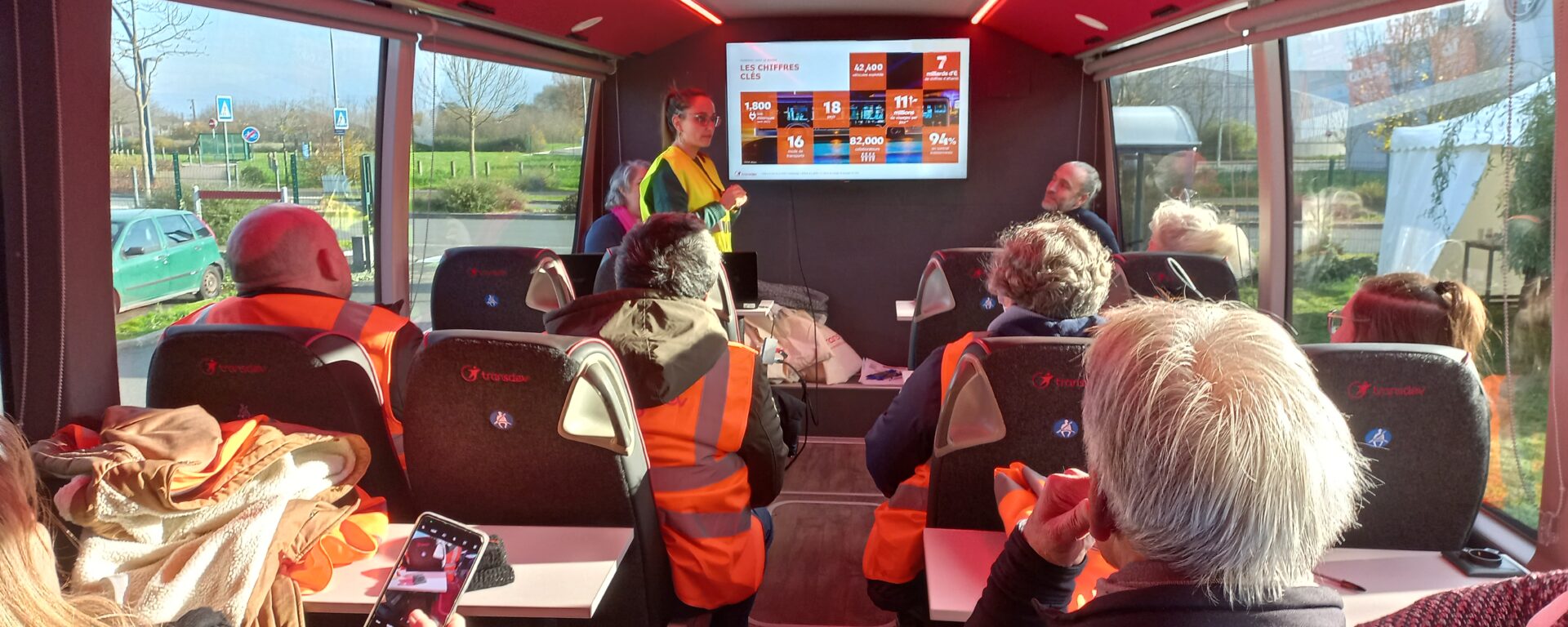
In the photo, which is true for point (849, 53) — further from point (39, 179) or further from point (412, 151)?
point (39, 179)

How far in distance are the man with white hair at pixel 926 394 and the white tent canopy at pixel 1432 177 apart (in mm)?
795

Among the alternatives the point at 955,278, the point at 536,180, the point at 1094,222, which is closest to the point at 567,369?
the point at 955,278

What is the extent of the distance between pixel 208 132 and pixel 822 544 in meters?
2.52

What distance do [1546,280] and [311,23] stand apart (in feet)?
11.8

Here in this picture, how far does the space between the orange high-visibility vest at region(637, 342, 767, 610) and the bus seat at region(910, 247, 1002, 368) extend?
58.6 inches

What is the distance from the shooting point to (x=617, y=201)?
4953mm

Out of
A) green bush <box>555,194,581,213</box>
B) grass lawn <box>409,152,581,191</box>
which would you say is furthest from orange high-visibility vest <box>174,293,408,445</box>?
green bush <box>555,194,581,213</box>

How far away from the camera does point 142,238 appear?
2.64 meters

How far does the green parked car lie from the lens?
2.50 meters

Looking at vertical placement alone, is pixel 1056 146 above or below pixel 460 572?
above

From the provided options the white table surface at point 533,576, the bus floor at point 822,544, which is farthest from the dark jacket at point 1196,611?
the bus floor at point 822,544

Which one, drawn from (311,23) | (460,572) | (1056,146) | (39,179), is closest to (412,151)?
(311,23)

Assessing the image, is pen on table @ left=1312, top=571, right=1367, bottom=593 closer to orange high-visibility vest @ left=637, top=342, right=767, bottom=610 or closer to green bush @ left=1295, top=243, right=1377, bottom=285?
orange high-visibility vest @ left=637, top=342, right=767, bottom=610

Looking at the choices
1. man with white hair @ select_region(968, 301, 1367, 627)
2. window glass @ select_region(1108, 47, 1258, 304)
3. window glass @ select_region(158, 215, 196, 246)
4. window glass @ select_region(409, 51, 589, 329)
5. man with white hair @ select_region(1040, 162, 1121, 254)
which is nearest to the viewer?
man with white hair @ select_region(968, 301, 1367, 627)
